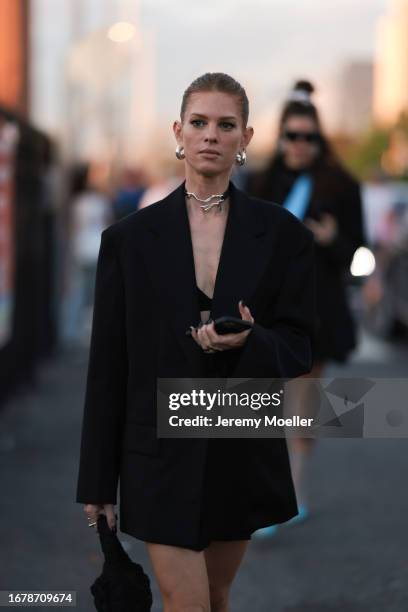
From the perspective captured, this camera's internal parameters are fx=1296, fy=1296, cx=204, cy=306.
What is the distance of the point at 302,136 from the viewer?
251 inches

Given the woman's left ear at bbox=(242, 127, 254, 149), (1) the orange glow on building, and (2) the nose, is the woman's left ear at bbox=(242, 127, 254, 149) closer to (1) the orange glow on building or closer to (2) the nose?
(2) the nose

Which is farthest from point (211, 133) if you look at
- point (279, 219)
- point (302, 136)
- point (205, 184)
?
point (302, 136)

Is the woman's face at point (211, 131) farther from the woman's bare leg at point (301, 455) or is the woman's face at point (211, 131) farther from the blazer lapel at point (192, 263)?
the woman's bare leg at point (301, 455)

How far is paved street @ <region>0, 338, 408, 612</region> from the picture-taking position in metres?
5.44

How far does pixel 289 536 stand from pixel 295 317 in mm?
3034

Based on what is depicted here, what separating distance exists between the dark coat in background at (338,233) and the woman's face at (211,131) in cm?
A: 290

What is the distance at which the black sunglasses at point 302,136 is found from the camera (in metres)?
6.36

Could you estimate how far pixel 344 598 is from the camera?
5348mm

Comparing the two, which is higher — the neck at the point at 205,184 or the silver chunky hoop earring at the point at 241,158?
the silver chunky hoop earring at the point at 241,158

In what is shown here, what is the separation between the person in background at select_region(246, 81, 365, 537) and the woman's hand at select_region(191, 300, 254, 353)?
3.11m

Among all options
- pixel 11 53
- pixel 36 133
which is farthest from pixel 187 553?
pixel 11 53

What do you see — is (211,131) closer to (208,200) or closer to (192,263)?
(208,200)

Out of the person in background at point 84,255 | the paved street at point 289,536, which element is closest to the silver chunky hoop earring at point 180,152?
the paved street at point 289,536

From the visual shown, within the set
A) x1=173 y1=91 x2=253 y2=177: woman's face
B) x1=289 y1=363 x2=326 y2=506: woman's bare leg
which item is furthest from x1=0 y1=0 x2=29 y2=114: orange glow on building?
x1=173 y1=91 x2=253 y2=177: woman's face
